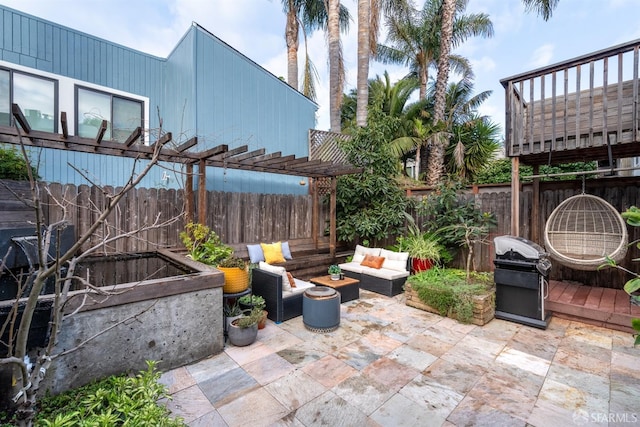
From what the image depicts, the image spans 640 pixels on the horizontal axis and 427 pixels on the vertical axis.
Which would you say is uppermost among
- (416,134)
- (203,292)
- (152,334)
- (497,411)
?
(416,134)

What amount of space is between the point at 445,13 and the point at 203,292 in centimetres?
1111

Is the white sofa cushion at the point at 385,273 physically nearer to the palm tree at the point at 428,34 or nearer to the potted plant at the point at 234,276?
the potted plant at the point at 234,276

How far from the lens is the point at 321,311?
11.7ft

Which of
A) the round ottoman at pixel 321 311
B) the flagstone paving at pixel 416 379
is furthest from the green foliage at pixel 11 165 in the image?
the round ottoman at pixel 321 311

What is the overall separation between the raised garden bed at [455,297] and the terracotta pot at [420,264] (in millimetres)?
487

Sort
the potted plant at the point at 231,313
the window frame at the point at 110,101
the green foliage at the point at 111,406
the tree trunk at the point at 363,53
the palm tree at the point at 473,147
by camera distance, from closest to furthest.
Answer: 1. the green foliage at the point at 111,406
2. the potted plant at the point at 231,313
3. the window frame at the point at 110,101
4. the tree trunk at the point at 363,53
5. the palm tree at the point at 473,147

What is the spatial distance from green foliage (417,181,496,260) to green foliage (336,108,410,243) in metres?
0.64

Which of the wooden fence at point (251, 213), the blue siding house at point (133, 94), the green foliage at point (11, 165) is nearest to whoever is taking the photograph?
the wooden fence at point (251, 213)

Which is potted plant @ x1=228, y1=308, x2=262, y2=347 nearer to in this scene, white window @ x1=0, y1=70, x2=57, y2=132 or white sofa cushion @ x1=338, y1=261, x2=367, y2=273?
white sofa cushion @ x1=338, y1=261, x2=367, y2=273

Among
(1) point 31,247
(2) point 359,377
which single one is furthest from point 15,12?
(2) point 359,377

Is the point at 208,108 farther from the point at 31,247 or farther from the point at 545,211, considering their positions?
the point at 545,211

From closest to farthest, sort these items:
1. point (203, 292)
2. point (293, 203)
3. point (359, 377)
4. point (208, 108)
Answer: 1. point (359, 377)
2. point (203, 292)
3. point (208, 108)
4. point (293, 203)

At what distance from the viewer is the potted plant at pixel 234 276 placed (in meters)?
3.50

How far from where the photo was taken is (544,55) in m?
9.28
